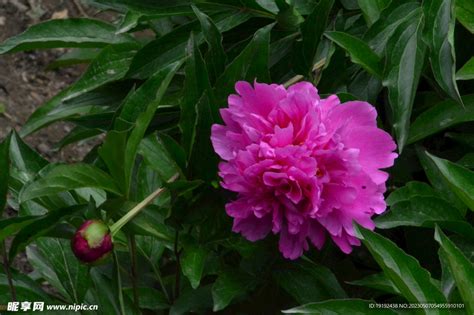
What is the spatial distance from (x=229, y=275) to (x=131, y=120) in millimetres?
242

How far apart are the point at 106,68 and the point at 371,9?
1.38 feet

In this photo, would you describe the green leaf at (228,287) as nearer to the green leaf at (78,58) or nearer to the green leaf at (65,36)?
the green leaf at (65,36)

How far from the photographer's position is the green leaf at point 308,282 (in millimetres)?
1179

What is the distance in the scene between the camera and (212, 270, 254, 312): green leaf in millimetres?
1137

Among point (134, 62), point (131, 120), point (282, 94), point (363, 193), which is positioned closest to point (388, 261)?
point (363, 193)

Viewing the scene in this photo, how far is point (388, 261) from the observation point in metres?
1.01

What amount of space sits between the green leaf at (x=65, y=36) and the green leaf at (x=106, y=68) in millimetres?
33

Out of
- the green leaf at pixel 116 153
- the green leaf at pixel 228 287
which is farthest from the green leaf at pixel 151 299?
the green leaf at pixel 116 153

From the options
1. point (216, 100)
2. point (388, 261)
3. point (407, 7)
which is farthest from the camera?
point (407, 7)

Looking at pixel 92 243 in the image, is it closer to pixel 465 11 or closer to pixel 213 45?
pixel 213 45

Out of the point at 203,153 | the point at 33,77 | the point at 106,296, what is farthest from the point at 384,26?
the point at 33,77

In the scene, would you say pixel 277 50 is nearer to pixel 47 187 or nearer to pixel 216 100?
pixel 216 100

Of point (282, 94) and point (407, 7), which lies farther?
point (407, 7)

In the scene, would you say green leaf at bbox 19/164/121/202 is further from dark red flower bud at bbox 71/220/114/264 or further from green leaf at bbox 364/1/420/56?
green leaf at bbox 364/1/420/56
